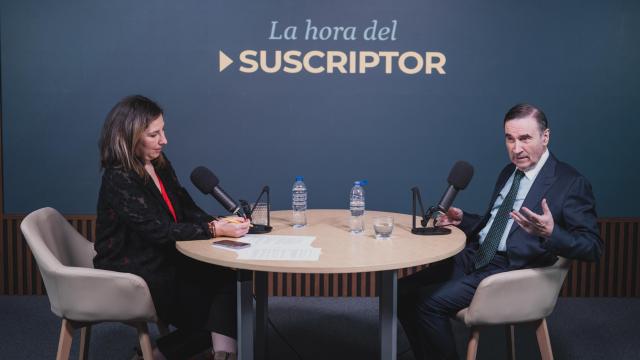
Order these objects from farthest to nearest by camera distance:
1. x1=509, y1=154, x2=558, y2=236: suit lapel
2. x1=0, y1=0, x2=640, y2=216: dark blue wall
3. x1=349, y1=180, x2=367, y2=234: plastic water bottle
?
x1=0, y1=0, x2=640, y2=216: dark blue wall
x1=349, y1=180, x2=367, y2=234: plastic water bottle
x1=509, y1=154, x2=558, y2=236: suit lapel

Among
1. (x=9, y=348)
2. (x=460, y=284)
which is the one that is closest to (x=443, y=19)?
(x=460, y=284)

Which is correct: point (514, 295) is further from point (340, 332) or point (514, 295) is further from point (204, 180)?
point (340, 332)

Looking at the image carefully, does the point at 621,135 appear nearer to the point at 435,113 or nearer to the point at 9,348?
the point at 435,113

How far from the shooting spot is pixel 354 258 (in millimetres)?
2201

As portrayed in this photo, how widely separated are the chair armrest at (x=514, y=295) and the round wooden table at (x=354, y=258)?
218 millimetres

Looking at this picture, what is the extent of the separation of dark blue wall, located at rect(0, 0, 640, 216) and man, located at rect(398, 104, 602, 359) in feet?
4.94

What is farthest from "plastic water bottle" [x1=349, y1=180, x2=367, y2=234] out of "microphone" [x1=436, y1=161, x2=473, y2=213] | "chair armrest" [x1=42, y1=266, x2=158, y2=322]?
"chair armrest" [x1=42, y1=266, x2=158, y2=322]

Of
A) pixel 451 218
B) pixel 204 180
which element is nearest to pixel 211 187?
pixel 204 180

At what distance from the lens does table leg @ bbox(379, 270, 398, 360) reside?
2295 millimetres

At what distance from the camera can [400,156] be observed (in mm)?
4367

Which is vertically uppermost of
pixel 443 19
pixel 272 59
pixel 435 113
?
pixel 443 19

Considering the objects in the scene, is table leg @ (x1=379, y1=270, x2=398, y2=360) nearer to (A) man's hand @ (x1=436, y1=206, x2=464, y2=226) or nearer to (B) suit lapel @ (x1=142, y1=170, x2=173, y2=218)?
(A) man's hand @ (x1=436, y1=206, x2=464, y2=226)

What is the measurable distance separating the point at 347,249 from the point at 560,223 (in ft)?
3.15

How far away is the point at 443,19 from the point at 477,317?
257cm
